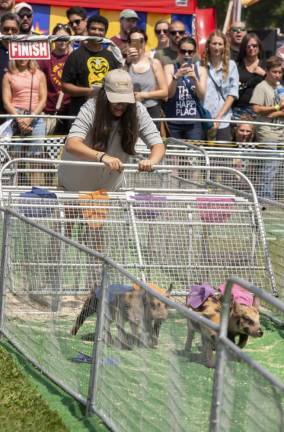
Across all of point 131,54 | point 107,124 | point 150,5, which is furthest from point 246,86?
point 107,124

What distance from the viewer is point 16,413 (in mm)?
6422

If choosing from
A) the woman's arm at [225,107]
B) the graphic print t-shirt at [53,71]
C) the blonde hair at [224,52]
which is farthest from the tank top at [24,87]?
the woman's arm at [225,107]

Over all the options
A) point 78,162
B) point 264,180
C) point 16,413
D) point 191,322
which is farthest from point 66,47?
point 191,322

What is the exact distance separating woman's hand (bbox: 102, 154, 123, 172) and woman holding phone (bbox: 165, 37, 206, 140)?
573 centimetres

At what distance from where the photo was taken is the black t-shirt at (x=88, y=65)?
45.4 feet

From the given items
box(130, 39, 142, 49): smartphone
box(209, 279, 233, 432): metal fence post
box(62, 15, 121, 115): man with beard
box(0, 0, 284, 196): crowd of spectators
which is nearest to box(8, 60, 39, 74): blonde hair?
box(0, 0, 284, 196): crowd of spectators

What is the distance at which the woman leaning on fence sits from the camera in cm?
892

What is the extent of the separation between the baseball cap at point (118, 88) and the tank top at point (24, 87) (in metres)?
5.49

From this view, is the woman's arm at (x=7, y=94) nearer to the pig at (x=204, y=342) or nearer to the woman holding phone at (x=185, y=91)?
the woman holding phone at (x=185, y=91)

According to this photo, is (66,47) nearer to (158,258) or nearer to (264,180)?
(264,180)

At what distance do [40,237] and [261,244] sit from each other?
253 centimetres

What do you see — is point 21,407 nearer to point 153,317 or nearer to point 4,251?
point 153,317

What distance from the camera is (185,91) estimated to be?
15031 mm

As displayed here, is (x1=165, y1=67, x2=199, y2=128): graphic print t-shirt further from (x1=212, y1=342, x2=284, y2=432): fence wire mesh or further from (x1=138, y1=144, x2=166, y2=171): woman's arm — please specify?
(x1=212, y1=342, x2=284, y2=432): fence wire mesh
